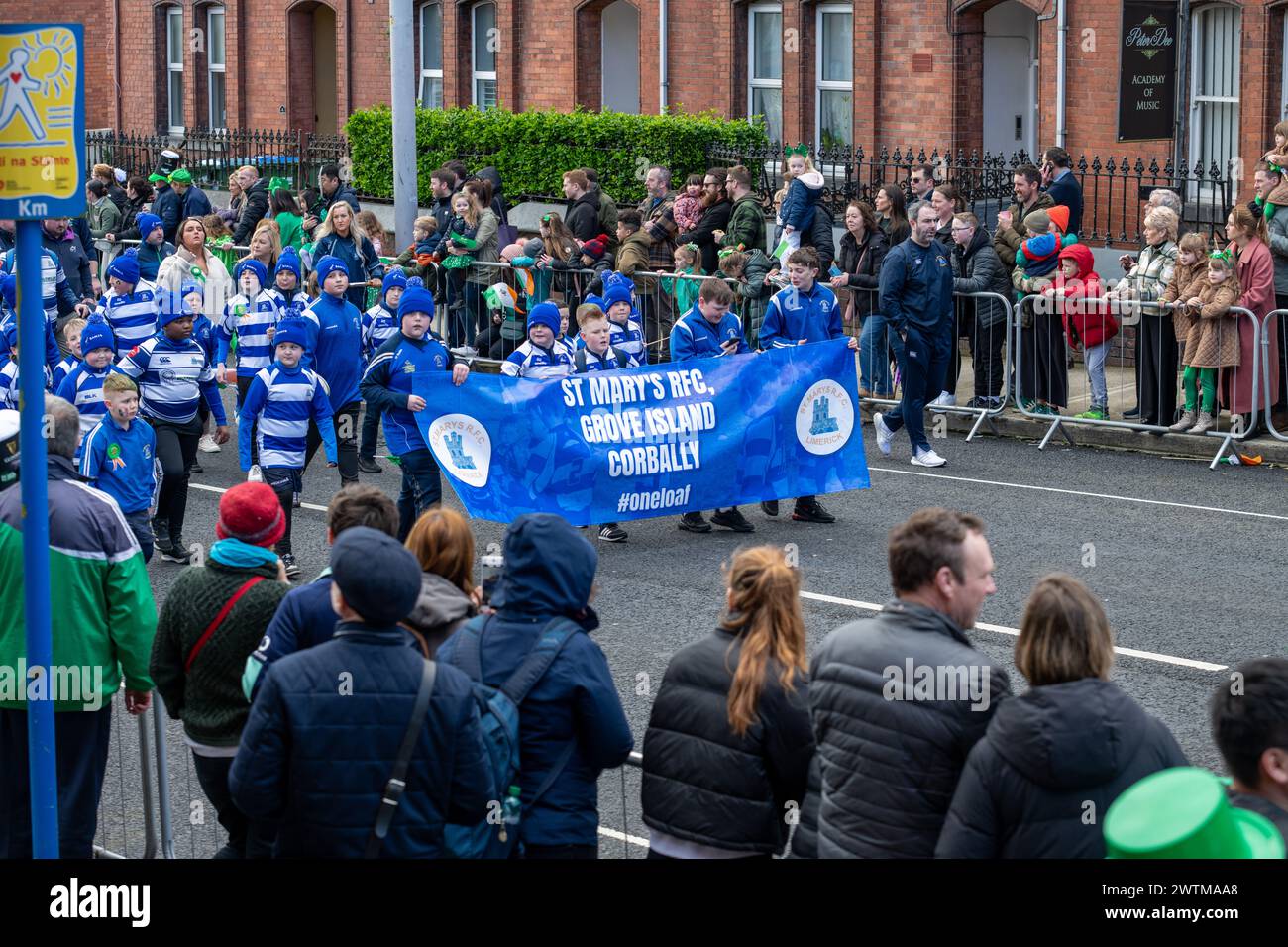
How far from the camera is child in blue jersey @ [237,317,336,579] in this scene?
40.1 feet

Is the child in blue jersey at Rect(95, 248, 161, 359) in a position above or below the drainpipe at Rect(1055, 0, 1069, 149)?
below

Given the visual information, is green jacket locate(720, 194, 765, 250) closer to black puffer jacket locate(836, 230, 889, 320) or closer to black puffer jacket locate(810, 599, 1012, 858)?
black puffer jacket locate(836, 230, 889, 320)

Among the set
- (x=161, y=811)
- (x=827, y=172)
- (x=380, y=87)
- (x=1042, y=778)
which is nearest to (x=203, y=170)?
(x=380, y=87)

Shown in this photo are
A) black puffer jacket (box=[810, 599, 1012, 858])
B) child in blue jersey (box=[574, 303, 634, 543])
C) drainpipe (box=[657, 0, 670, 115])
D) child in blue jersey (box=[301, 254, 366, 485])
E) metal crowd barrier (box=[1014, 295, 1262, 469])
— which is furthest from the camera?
drainpipe (box=[657, 0, 670, 115])

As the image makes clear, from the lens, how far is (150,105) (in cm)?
3775

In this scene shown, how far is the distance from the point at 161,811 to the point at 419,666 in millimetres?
2355

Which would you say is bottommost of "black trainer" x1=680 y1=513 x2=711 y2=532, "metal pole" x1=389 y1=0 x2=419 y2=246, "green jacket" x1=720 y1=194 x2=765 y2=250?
"black trainer" x1=680 y1=513 x2=711 y2=532

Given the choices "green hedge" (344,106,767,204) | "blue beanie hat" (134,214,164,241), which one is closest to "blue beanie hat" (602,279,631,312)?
"blue beanie hat" (134,214,164,241)

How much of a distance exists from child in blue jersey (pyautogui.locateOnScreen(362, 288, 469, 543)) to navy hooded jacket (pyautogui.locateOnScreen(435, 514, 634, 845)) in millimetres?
6490

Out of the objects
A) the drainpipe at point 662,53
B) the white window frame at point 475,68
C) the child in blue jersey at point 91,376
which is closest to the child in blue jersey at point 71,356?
the child in blue jersey at point 91,376

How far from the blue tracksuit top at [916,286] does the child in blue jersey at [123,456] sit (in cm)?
623

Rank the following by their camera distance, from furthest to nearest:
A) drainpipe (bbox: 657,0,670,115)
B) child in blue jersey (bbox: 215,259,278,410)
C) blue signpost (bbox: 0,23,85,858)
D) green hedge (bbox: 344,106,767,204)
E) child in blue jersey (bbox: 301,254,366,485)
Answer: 1. drainpipe (bbox: 657,0,670,115)
2. green hedge (bbox: 344,106,767,204)
3. child in blue jersey (bbox: 215,259,278,410)
4. child in blue jersey (bbox: 301,254,366,485)
5. blue signpost (bbox: 0,23,85,858)

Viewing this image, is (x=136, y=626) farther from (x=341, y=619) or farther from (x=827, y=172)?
(x=827, y=172)

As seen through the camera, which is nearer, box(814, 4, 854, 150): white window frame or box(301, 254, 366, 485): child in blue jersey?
box(301, 254, 366, 485): child in blue jersey
